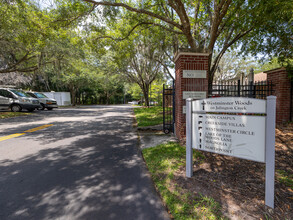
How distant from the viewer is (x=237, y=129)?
2.24 meters

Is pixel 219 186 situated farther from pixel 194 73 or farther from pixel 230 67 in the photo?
pixel 230 67

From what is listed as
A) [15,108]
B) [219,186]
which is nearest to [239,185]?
[219,186]

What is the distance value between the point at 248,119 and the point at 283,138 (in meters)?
3.86

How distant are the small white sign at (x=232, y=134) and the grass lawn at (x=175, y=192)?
78cm

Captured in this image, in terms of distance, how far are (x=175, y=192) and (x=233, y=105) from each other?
1.62 meters

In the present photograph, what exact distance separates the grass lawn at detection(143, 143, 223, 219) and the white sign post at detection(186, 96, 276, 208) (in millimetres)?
476

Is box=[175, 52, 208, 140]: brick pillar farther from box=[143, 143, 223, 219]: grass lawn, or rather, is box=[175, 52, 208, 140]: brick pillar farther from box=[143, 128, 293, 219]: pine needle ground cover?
box=[143, 128, 293, 219]: pine needle ground cover

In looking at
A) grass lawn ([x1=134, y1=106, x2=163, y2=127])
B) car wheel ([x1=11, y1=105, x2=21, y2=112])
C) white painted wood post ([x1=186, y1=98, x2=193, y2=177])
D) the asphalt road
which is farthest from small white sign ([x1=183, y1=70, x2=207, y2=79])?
car wheel ([x1=11, y1=105, x2=21, y2=112])

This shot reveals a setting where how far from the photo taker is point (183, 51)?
4.78m

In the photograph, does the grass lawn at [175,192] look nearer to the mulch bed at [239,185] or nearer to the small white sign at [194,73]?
the mulch bed at [239,185]

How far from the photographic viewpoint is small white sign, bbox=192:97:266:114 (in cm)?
207

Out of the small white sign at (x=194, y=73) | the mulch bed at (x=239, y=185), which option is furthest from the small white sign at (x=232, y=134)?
the small white sign at (x=194, y=73)

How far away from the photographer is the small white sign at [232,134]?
2080 millimetres

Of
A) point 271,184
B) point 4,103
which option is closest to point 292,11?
point 271,184
